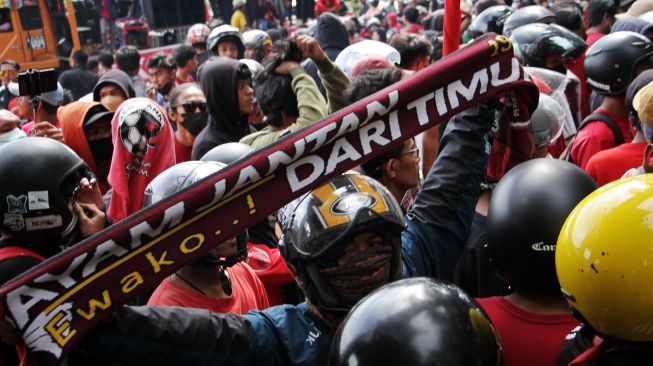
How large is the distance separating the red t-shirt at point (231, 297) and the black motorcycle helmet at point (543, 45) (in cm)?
373

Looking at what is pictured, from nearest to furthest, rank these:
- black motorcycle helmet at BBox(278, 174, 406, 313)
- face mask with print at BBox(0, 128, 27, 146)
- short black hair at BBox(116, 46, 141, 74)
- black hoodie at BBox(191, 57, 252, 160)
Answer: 1. black motorcycle helmet at BBox(278, 174, 406, 313)
2. face mask with print at BBox(0, 128, 27, 146)
3. black hoodie at BBox(191, 57, 252, 160)
4. short black hair at BBox(116, 46, 141, 74)

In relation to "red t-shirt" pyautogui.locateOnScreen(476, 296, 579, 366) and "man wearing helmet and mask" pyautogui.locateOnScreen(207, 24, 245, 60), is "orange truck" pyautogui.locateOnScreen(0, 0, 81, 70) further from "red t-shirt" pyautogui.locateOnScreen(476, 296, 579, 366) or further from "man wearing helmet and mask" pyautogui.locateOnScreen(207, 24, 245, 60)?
"red t-shirt" pyautogui.locateOnScreen(476, 296, 579, 366)

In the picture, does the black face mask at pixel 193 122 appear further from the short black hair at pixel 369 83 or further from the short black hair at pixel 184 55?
the short black hair at pixel 184 55

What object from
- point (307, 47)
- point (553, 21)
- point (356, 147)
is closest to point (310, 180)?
point (356, 147)

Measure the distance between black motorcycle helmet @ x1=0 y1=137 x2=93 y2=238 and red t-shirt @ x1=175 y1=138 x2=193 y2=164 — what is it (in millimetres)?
2952

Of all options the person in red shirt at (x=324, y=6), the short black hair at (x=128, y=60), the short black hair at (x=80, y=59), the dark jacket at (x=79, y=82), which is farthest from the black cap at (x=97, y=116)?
the person in red shirt at (x=324, y=6)

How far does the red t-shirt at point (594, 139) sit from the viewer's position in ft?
16.3

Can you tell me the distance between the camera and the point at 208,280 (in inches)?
126

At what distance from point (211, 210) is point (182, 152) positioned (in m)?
3.98

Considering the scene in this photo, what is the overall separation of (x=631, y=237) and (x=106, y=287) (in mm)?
1308

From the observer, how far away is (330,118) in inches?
91.5

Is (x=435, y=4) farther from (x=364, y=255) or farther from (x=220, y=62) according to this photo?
(x=364, y=255)

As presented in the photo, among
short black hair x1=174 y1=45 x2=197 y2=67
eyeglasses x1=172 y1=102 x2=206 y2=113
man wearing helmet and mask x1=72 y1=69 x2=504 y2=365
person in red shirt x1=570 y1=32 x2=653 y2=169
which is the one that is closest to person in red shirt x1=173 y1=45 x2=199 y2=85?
short black hair x1=174 y1=45 x2=197 y2=67

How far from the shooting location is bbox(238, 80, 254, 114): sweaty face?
5.62m
